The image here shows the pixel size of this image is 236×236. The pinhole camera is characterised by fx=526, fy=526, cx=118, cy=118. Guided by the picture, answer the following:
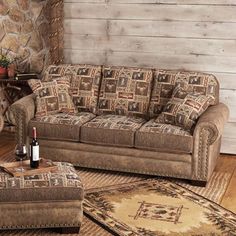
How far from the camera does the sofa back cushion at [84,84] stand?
5363 mm

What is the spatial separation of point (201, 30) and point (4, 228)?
3.01 metres

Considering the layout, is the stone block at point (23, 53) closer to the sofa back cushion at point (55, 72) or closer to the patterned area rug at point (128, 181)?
the sofa back cushion at point (55, 72)

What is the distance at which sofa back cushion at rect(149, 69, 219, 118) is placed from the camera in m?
5.06

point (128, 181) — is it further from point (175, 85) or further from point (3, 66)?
point (3, 66)

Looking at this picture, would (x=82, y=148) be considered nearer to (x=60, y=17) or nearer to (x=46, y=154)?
(x=46, y=154)

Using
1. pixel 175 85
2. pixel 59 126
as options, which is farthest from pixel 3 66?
pixel 175 85

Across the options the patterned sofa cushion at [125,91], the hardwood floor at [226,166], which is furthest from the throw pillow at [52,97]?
the hardwood floor at [226,166]

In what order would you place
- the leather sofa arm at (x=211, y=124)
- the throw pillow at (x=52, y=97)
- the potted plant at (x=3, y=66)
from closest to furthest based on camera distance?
the leather sofa arm at (x=211, y=124) → the throw pillow at (x=52, y=97) → the potted plant at (x=3, y=66)

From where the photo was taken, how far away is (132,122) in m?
4.95

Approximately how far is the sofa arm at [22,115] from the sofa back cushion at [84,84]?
47cm

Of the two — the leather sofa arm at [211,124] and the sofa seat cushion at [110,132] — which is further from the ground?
the leather sofa arm at [211,124]

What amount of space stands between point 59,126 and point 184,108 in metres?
1.17

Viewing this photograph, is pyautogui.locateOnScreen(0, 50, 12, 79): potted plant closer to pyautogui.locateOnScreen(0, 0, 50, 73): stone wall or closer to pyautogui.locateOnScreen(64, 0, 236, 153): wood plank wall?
pyautogui.locateOnScreen(0, 0, 50, 73): stone wall

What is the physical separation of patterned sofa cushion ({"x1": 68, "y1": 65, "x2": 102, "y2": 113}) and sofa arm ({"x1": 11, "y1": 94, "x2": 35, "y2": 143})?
503 millimetres
